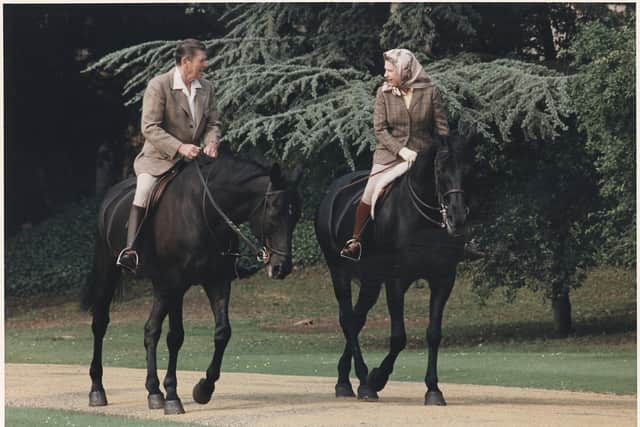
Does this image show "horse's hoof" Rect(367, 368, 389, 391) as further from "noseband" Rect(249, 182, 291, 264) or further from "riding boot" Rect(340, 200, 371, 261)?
"noseband" Rect(249, 182, 291, 264)

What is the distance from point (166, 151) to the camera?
1282 centimetres

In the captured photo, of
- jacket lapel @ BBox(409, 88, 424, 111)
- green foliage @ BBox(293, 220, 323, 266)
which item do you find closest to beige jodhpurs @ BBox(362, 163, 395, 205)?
jacket lapel @ BBox(409, 88, 424, 111)

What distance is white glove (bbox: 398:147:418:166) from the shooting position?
43.4 ft

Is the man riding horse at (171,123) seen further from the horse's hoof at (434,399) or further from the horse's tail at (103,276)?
the horse's hoof at (434,399)

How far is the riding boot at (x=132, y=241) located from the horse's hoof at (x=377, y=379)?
2422 mm

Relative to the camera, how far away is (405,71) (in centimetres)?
1341

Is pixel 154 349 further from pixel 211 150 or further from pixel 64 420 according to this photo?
pixel 211 150

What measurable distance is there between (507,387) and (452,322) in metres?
12.5

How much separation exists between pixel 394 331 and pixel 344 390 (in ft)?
3.84

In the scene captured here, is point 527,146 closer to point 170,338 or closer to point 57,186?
point 170,338

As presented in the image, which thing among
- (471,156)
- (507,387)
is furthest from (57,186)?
(471,156)

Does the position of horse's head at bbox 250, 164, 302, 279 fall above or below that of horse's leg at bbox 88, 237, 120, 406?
above

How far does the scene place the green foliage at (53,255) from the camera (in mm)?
34344

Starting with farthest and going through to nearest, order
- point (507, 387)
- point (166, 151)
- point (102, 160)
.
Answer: point (102, 160) → point (507, 387) → point (166, 151)
